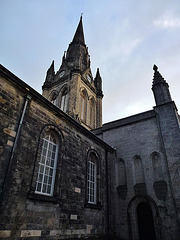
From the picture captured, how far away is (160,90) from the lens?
44.7 ft

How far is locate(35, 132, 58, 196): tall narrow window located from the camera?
7.43 m

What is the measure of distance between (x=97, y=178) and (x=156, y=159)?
3923 millimetres

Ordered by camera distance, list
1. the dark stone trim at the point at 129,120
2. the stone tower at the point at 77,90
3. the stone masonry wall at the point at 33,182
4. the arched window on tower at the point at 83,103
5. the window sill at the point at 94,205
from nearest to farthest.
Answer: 1. the stone masonry wall at the point at 33,182
2. the window sill at the point at 94,205
3. the dark stone trim at the point at 129,120
4. the stone tower at the point at 77,90
5. the arched window on tower at the point at 83,103

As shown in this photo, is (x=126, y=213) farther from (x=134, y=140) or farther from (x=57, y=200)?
(x=57, y=200)

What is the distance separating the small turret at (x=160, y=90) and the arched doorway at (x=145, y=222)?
706 centimetres

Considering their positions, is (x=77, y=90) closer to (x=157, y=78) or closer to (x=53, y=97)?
(x=53, y=97)

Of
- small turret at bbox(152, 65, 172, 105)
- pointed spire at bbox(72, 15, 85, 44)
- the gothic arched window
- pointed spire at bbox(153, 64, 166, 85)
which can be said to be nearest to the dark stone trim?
small turret at bbox(152, 65, 172, 105)

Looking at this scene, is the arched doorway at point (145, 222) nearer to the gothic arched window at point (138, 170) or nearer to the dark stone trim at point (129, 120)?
the gothic arched window at point (138, 170)

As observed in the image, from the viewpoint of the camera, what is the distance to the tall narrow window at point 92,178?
10.3 m

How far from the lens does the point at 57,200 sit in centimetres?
745

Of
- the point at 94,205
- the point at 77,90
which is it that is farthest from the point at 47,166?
the point at 77,90

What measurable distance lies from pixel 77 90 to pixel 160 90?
11.6 meters

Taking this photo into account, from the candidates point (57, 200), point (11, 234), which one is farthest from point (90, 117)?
point (11, 234)

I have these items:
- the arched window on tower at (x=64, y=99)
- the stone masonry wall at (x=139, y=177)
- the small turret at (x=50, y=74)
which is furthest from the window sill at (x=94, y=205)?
the small turret at (x=50, y=74)
